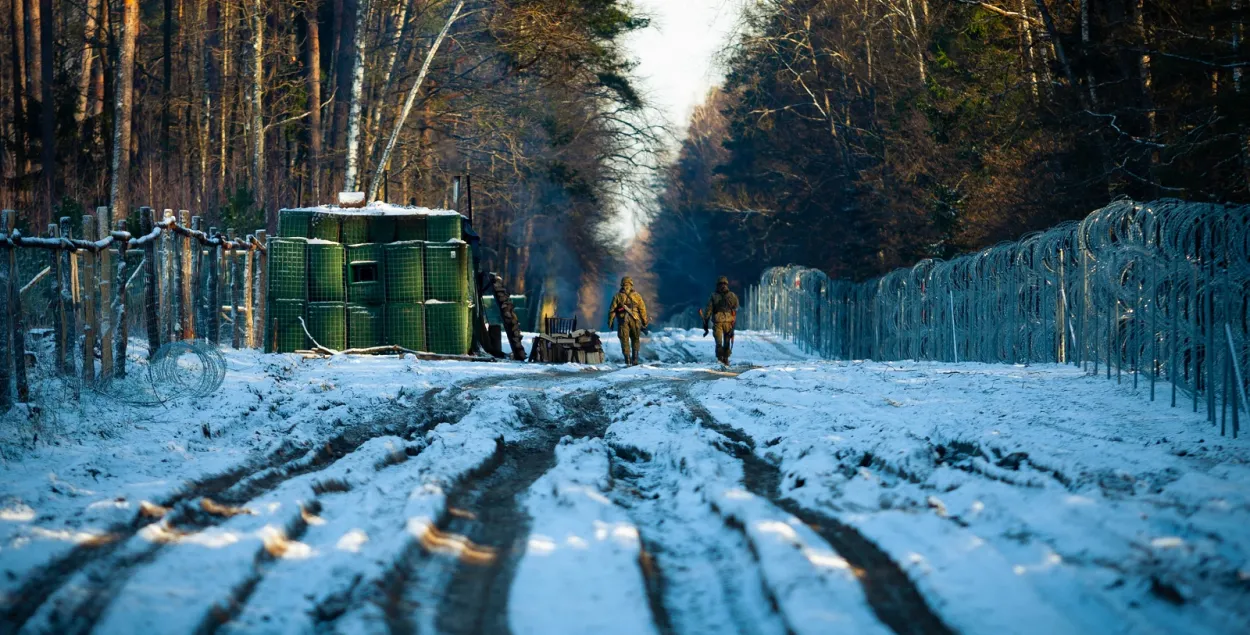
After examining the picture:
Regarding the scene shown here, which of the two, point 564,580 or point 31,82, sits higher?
point 31,82

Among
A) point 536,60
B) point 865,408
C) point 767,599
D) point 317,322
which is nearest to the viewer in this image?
point 767,599

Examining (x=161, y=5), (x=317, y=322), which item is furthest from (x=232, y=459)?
(x=161, y=5)

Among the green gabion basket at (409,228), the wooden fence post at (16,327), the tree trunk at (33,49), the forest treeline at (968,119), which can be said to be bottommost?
the wooden fence post at (16,327)

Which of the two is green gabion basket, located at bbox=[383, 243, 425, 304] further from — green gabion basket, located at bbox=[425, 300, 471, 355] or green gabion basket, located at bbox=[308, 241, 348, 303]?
green gabion basket, located at bbox=[308, 241, 348, 303]

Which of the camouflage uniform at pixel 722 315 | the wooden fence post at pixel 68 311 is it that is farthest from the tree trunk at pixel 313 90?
the wooden fence post at pixel 68 311

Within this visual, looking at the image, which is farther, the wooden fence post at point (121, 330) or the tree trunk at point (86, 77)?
the tree trunk at point (86, 77)

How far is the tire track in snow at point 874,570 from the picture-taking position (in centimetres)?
484

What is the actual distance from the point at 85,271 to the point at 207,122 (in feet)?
87.3

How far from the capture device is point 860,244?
4238 cm

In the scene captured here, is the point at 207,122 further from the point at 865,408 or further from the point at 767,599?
the point at 767,599

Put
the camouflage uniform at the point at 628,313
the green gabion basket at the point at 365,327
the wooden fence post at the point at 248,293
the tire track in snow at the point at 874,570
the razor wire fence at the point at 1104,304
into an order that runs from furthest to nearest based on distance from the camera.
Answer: the camouflage uniform at the point at 628,313 < the green gabion basket at the point at 365,327 < the wooden fence post at the point at 248,293 < the razor wire fence at the point at 1104,304 < the tire track in snow at the point at 874,570

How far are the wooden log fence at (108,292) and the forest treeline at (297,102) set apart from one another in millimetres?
8635

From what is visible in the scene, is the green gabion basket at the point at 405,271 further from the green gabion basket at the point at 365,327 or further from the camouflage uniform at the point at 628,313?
the camouflage uniform at the point at 628,313

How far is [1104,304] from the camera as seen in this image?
14766 mm
